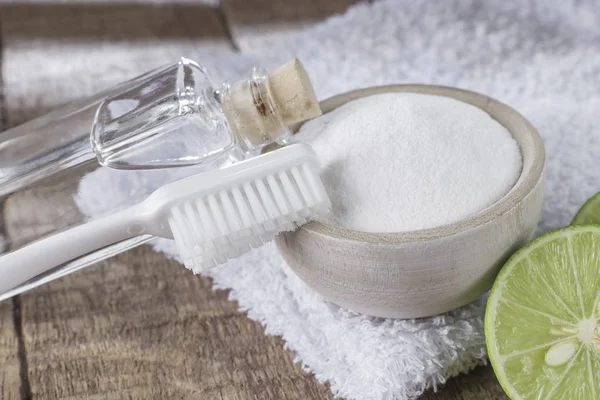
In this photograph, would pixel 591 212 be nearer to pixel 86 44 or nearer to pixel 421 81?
pixel 421 81

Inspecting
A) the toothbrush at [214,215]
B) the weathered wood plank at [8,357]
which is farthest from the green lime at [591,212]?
the weathered wood plank at [8,357]

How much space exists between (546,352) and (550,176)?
248mm

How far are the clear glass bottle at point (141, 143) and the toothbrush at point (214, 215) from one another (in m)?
0.03

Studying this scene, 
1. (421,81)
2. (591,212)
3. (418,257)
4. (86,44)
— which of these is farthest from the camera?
(86,44)

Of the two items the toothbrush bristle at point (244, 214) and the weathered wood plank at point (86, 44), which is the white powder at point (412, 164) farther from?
the weathered wood plank at point (86, 44)

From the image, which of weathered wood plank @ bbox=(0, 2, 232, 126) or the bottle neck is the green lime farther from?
weathered wood plank @ bbox=(0, 2, 232, 126)

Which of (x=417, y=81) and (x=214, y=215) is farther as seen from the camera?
(x=417, y=81)

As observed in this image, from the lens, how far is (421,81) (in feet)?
2.79

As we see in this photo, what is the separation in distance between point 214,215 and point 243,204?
0.8 inches

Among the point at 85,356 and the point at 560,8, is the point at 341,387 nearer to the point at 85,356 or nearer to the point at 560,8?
the point at 85,356

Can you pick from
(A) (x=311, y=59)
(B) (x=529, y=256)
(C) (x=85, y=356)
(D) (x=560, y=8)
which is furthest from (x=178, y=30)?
(B) (x=529, y=256)

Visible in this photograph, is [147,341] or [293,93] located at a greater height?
[293,93]

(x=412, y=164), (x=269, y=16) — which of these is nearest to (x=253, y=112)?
(x=412, y=164)

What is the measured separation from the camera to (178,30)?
3.64 ft
